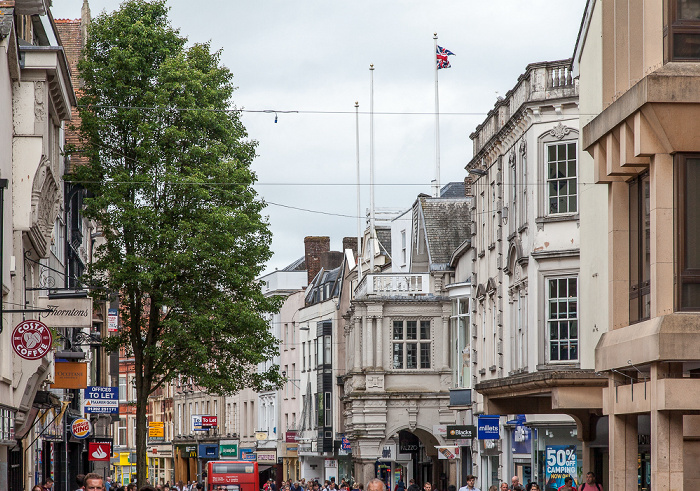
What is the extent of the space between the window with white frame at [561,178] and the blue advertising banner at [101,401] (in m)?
13.2

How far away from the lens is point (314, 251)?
84188 millimetres

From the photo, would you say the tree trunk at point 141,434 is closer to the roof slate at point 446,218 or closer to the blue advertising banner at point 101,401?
the blue advertising banner at point 101,401

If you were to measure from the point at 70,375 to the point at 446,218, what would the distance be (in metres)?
25.7

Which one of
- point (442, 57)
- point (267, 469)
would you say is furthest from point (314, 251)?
point (442, 57)

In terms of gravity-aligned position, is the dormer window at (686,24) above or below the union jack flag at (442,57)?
below

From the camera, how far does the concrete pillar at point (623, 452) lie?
66.6 feet

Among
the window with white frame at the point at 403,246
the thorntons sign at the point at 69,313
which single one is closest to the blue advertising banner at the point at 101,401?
the thorntons sign at the point at 69,313

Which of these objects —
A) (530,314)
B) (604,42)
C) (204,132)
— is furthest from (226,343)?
(604,42)

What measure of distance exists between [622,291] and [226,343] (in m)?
18.2

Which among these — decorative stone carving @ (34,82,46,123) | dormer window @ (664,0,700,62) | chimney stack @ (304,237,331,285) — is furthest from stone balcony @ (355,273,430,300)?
dormer window @ (664,0,700,62)

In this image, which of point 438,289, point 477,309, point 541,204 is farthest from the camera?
point 438,289

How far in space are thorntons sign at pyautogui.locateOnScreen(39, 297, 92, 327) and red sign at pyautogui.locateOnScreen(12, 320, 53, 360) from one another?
3.58m

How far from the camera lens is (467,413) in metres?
42.9

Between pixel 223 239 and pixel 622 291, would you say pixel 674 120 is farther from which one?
pixel 223 239
